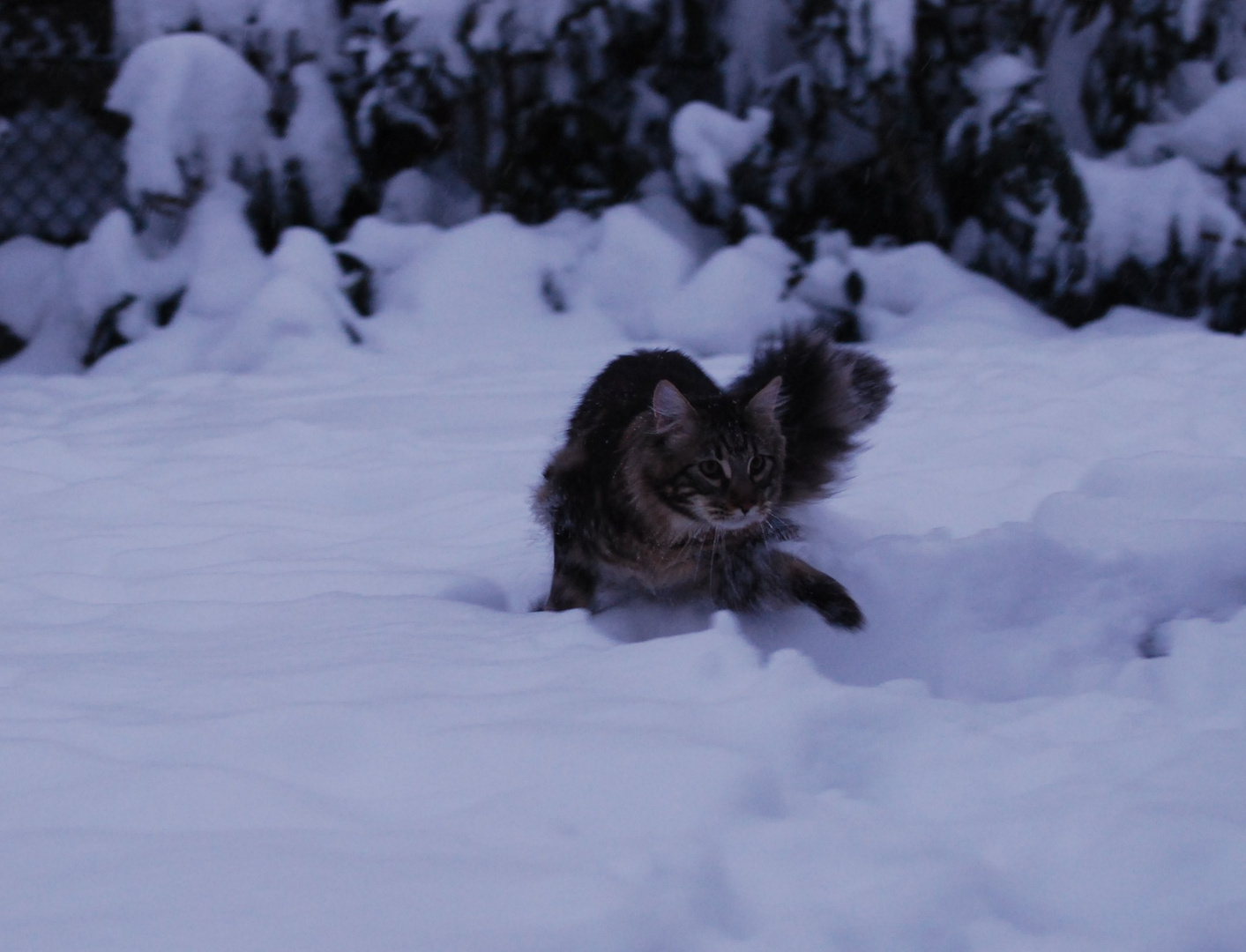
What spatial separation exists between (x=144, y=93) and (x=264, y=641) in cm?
469

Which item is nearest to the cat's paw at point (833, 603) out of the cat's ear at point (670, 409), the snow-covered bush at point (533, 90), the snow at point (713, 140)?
the cat's ear at point (670, 409)

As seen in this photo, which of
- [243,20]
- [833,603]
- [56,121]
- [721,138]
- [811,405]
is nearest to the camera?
[833,603]

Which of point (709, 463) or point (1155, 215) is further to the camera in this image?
point (1155, 215)

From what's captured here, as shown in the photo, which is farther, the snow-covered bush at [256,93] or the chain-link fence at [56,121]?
the chain-link fence at [56,121]

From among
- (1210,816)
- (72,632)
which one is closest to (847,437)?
(1210,816)

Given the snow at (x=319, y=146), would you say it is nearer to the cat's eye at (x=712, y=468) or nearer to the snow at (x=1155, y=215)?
the snow at (x=1155, y=215)

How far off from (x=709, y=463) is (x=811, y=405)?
18.1 inches

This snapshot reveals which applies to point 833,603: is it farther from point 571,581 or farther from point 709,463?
point 571,581

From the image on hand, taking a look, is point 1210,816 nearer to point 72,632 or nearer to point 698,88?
point 72,632

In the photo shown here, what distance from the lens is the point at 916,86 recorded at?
5586 mm

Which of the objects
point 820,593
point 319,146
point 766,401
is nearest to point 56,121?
point 319,146

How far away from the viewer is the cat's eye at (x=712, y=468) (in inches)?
79.0

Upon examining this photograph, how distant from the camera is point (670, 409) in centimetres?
200

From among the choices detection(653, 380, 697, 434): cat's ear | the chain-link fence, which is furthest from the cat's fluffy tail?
the chain-link fence
